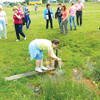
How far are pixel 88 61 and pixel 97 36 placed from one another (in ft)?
9.69

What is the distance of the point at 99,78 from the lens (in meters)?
3.85

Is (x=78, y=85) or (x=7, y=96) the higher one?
(x=78, y=85)

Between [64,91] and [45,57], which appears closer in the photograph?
[64,91]

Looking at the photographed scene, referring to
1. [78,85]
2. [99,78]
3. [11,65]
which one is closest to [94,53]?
[99,78]

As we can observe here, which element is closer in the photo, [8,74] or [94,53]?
[8,74]

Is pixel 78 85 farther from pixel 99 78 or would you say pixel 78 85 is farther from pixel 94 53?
pixel 94 53

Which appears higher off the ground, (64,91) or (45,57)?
(45,57)

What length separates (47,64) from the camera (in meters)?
4.95

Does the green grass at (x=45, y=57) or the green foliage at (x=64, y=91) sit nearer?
the green foliage at (x=64, y=91)

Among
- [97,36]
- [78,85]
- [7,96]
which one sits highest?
[97,36]

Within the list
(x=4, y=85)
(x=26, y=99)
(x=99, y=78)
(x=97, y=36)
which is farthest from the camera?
(x=97, y=36)

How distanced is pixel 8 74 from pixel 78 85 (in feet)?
7.45

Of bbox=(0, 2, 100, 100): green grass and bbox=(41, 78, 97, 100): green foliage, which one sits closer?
bbox=(41, 78, 97, 100): green foliage

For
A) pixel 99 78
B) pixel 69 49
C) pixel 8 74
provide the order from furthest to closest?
pixel 69 49 < pixel 8 74 < pixel 99 78
